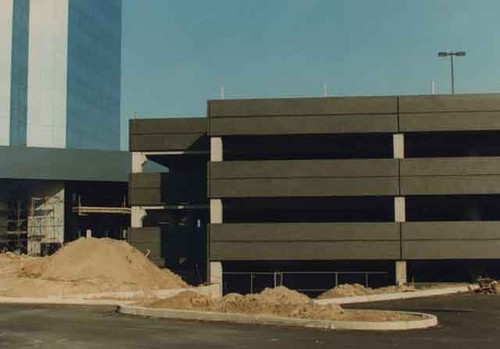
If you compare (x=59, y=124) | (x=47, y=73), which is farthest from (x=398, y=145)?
(x=47, y=73)

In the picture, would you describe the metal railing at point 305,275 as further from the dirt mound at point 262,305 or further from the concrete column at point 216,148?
the dirt mound at point 262,305

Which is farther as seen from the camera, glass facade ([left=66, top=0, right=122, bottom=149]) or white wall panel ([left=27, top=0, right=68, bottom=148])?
glass facade ([left=66, top=0, right=122, bottom=149])

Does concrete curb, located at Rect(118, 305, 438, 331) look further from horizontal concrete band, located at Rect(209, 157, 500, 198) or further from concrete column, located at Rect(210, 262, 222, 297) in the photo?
horizontal concrete band, located at Rect(209, 157, 500, 198)

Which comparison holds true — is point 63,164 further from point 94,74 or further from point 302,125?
point 94,74

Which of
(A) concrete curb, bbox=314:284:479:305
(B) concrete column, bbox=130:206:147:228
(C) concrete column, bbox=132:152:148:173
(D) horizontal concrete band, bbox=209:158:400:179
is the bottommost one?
(A) concrete curb, bbox=314:284:479:305

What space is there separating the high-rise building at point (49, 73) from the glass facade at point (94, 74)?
0.44 feet

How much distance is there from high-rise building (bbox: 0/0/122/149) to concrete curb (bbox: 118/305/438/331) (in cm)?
6864

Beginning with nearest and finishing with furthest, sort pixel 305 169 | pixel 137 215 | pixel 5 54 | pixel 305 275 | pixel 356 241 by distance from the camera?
pixel 356 241
pixel 305 169
pixel 305 275
pixel 137 215
pixel 5 54

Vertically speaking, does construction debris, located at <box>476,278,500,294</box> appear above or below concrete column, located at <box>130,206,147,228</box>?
below

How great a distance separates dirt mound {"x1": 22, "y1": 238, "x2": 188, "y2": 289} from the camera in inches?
1582

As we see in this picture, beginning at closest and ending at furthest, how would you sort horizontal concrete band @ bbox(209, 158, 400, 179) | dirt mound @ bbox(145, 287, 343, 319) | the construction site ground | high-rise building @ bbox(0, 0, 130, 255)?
the construction site ground → dirt mound @ bbox(145, 287, 343, 319) → horizontal concrete band @ bbox(209, 158, 400, 179) → high-rise building @ bbox(0, 0, 130, 255)

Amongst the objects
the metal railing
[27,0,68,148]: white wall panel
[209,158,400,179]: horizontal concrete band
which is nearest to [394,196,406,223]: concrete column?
[209,158,400,179]: horizontal concrete band

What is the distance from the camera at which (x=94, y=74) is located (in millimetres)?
106188

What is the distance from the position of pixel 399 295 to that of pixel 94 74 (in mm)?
Result: 78135
